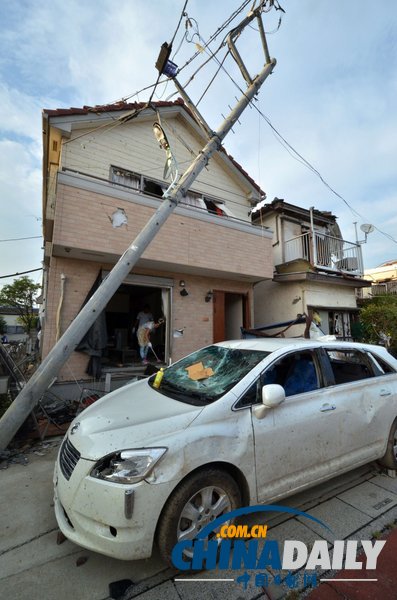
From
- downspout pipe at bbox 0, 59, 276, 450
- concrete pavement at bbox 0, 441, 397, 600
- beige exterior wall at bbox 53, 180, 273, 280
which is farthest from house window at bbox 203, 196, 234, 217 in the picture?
concrete pavement at bbox 0, 441, 397, 600

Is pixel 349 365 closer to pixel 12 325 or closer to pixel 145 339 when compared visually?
pixel 145 339

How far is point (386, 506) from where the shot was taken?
280 centimetres

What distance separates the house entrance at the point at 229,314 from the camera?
8023 mm

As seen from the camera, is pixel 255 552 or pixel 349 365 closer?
pixel 255 552

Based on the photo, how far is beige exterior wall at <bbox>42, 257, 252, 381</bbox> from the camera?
19.2ft

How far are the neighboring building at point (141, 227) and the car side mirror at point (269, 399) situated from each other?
178 inches

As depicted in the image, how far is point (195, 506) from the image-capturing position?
2.08 metres

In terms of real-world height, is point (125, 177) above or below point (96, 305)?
above

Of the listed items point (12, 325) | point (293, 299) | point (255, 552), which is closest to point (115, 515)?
point (255, 552)

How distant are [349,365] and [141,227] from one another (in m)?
4.76

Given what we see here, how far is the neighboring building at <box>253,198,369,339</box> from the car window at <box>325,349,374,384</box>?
229 inches

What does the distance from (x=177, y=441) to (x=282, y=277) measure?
335 inches

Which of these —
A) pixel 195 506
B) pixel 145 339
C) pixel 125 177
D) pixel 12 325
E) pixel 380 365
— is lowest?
pixel 195 506

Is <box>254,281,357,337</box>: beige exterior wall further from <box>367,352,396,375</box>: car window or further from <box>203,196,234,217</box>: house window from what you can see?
<box>367,352,396,375</box>: car window
